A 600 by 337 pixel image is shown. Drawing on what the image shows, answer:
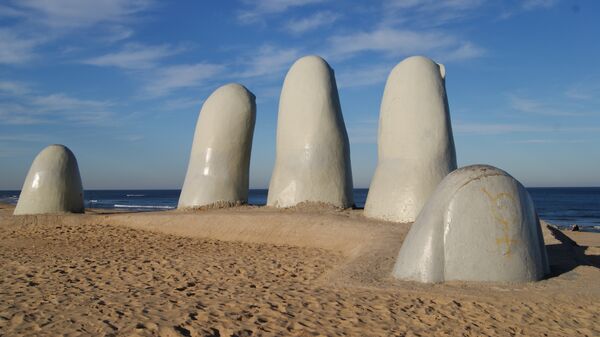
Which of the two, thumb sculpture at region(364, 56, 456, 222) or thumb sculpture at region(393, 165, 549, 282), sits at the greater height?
thumb sculpture at region(364, 56, 456, 222)

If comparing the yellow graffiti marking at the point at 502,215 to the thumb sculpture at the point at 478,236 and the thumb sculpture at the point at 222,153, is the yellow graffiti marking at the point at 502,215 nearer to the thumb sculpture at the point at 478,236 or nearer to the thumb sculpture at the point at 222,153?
the thumb sculpture at the point at 478,236

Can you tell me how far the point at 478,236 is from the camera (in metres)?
5.92

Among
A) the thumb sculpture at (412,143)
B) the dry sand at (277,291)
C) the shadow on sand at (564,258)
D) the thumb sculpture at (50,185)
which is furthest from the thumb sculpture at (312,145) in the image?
the thumb sculpture at (50,185)

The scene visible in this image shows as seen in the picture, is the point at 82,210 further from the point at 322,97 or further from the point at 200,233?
the point at 322,97

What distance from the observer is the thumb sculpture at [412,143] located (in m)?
10.4

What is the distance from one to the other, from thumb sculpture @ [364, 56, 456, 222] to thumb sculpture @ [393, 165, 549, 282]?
411cm

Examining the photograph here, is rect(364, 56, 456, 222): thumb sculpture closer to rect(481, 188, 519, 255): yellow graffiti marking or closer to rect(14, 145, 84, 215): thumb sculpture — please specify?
rect(481, 188, 519, 255): yellow graffiti marking

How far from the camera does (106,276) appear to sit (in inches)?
284

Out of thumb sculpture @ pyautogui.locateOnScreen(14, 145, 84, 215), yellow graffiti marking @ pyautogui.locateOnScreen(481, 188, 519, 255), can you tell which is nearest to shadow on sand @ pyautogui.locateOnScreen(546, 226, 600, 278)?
yellow graffiti marking @ pyautogui.locateOnScreen(481, 188, 519, 255)

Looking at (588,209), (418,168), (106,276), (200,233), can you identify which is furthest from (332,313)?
(588,209)

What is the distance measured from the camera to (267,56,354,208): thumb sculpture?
1234cm

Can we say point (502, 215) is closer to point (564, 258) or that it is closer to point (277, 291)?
point (564, 258)

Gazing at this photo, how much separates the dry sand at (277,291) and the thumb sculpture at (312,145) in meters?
1.76

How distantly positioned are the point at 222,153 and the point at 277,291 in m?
8.29
